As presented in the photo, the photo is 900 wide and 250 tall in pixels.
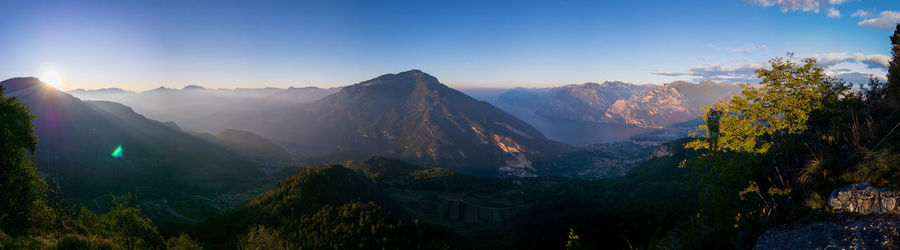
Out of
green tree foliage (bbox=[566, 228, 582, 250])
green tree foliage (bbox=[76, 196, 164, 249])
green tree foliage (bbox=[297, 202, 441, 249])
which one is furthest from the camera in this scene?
green tree foliage (bbox=[297, 202, 441, 249])

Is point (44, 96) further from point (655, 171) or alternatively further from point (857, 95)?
point (655, 171)

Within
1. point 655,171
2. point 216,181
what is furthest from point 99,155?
point 655,171

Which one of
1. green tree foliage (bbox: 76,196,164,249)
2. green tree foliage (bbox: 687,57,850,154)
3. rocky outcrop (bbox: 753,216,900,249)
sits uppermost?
green tree foliage (bbox: 687,57,850,154)

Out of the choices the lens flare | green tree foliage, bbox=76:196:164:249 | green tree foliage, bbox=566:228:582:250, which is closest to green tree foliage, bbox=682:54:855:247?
green tree foliage, bbox=566:228:582:250

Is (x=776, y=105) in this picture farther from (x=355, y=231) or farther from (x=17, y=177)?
(x=355, y=231)

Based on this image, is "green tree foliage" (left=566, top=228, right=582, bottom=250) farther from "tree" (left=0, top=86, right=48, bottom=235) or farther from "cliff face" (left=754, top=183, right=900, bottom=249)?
"tree" (left=0, top=86, right=48, bottom=235)

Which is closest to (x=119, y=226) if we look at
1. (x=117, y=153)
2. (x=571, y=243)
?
(x=571, y=243)

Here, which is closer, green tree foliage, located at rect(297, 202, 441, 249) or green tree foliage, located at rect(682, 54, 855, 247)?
green tree foliage, located at rect(682, 54, 855, 247)
